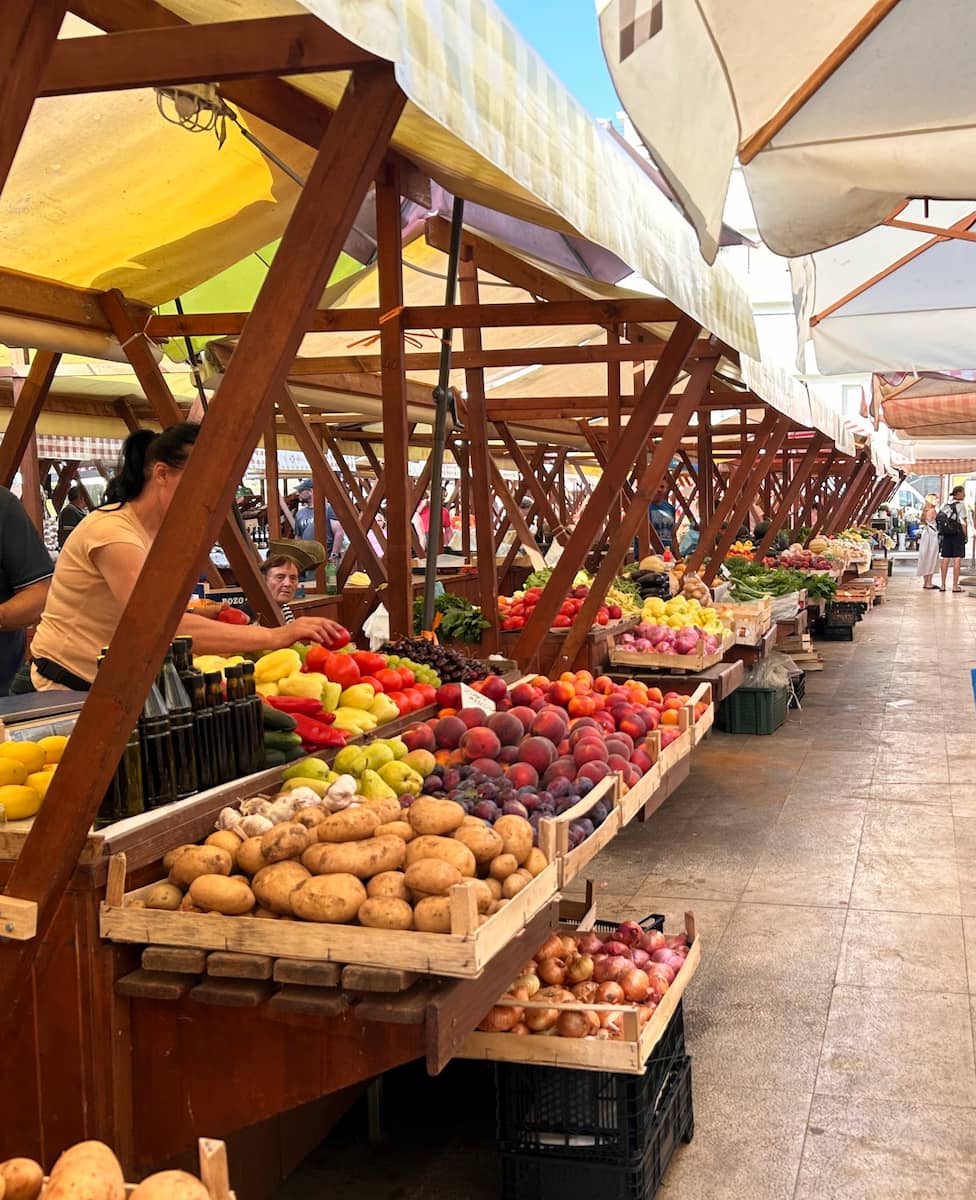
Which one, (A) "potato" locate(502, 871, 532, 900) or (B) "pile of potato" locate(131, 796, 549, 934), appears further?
(A) "potato" locate(502, 871, 532, 900)

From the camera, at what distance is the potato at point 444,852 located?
2512 mm

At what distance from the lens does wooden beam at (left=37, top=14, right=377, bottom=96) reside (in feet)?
6.73

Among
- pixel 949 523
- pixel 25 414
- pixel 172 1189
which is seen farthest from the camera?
pixel 949 523

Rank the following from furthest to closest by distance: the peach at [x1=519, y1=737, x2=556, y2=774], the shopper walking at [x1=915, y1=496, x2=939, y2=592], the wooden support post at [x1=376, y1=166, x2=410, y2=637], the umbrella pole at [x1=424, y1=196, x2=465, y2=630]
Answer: the shopper walking at [x1=915, y1=496, x2=939, y2=592] → the umbrella pole at [x1=424, y1=196, x2=465, y2=630] → the wooden support post at [x1=376, y1=166, x2=410, y2=637] → the peach at [x1=519, y1=737, x2=556, y2=774]

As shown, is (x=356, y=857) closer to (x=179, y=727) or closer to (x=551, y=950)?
(x=179, y=727)

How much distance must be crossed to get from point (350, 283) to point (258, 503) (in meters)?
14.3

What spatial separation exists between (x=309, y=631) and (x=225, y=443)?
1.41 m

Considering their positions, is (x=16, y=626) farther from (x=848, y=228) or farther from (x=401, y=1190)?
(x=848, y=228)

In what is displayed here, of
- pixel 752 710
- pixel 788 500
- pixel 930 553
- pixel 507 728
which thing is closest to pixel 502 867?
pixel 507 728

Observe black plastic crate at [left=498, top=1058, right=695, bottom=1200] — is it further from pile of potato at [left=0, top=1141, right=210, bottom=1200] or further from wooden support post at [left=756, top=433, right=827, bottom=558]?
wooden support post at [left=756, top=433, right=827, bottom=558]

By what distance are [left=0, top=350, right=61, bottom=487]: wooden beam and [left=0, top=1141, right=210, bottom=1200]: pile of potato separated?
3.40 m

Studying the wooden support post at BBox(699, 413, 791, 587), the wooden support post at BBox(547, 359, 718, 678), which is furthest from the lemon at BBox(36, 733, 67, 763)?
the wooden support post at BBox(699, 413, 791, 587)

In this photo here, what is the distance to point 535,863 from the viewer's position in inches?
110

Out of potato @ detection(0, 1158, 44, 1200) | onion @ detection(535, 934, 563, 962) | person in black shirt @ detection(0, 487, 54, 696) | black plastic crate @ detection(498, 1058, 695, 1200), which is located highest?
person in black shirt @ detection(0, 487, 54, 696)
